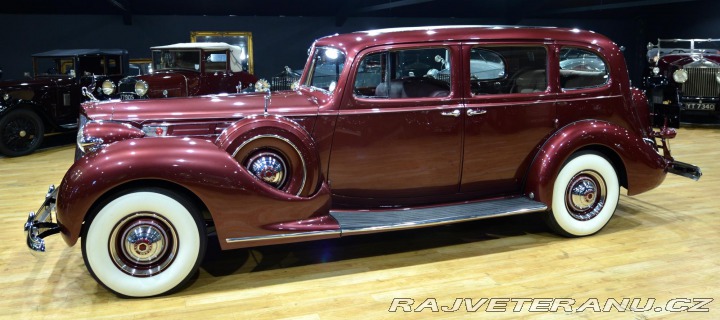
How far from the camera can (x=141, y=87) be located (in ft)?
28.1

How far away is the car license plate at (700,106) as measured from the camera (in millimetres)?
9414

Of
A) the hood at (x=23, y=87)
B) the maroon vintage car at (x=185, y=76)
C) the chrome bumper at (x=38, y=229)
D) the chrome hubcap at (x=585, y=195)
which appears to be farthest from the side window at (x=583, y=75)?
the hood at (x=23, y=87)

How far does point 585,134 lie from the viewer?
3.97m

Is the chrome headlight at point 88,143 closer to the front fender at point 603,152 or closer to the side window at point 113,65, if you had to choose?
the front fender at point 603,152

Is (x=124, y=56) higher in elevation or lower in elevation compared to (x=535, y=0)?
lower

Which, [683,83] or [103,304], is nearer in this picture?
[103,304]

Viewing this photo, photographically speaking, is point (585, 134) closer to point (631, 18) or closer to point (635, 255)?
point (635, 255)

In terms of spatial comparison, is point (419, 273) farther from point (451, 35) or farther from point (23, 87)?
point (23, 87)

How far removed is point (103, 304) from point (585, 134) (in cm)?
316

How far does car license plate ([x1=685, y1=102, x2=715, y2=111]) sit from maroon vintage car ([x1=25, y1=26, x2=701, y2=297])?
19.2 feet

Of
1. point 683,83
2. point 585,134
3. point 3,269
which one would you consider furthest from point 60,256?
point 683,83

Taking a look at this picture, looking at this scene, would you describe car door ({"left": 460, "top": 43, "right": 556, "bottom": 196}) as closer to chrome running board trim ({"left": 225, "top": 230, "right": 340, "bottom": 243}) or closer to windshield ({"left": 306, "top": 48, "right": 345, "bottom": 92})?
windshield ({"left": 306, "top": 48, "right": 345, "bottom": 92})

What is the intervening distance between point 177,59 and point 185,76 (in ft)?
1.95

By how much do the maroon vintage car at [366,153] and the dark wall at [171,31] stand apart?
922cm
